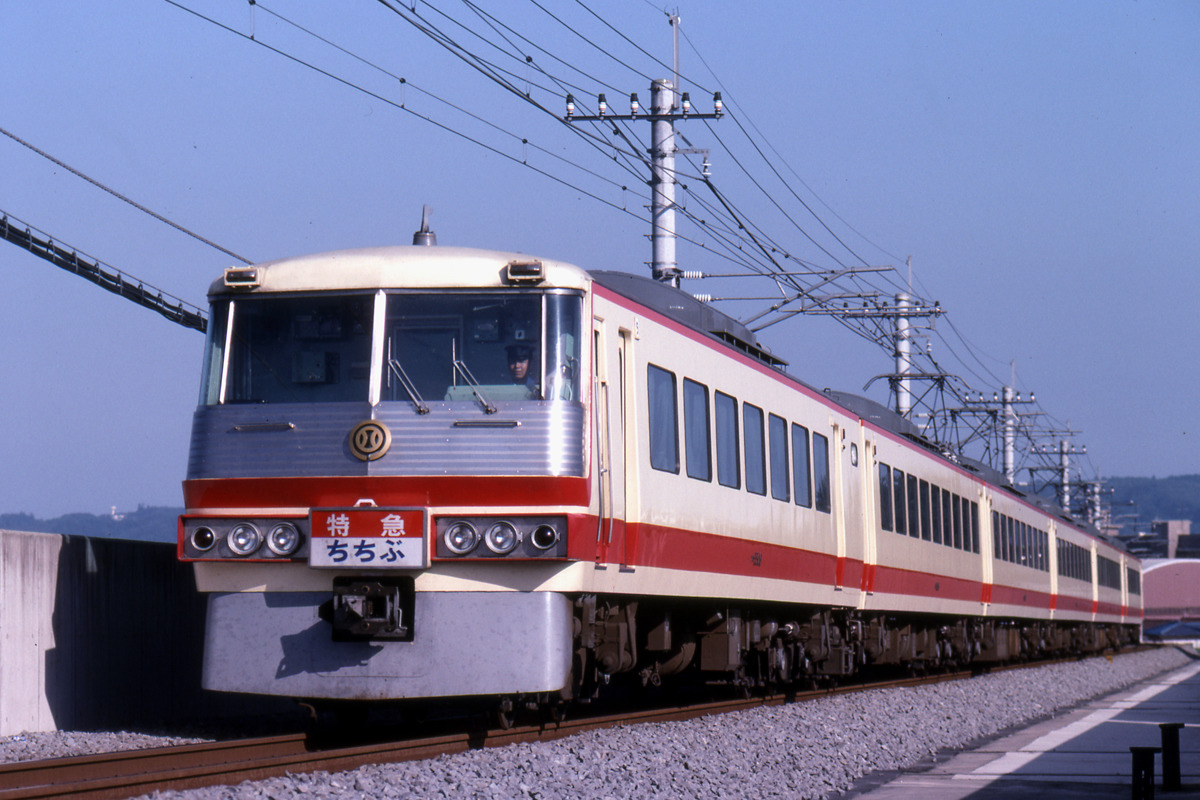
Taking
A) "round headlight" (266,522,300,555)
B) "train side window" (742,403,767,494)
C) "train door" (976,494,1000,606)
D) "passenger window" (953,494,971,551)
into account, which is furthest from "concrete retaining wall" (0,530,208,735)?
"train door" (976,494,1000,606)

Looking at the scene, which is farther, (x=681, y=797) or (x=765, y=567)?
(x=765, y=567)

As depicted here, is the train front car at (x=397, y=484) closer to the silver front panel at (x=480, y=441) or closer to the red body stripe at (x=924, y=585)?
the silver front panel at (x=480, y=441)

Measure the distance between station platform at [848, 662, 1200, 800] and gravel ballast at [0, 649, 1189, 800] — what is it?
0.34 meters

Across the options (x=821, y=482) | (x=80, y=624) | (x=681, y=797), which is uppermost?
A: (x=821, y=482)

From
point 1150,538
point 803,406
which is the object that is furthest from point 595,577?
point 1150,538

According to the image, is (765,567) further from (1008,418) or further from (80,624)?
(1008,418)

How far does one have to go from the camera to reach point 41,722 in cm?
1009

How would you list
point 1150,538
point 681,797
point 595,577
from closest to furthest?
1. point 681,797
2. point 595,577
3. point 1150,538

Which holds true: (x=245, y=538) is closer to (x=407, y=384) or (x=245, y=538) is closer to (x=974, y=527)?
(x=407, y=384)

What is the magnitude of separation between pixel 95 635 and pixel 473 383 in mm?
3718

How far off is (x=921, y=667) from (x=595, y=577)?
44.6 feet

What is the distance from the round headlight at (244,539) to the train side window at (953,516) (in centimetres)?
1379

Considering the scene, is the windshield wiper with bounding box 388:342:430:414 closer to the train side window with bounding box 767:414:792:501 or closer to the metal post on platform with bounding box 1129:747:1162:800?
the metal post on platform with bounding box 1129:747:1162:800

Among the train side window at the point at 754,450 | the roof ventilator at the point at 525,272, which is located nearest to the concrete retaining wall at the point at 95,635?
the roof ventilator at the point at 525,272
